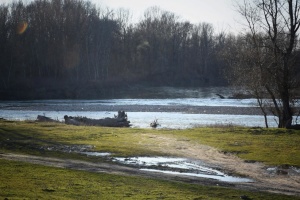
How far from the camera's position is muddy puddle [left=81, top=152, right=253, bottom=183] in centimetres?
1429

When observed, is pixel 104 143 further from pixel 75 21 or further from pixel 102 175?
pixel 75 21

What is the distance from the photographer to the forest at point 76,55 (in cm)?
9081

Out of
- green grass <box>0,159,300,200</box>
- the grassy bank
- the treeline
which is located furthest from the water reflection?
the treeline

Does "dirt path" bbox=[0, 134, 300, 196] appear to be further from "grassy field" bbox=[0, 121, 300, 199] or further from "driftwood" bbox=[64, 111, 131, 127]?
"driftwood" bbox=[64, 111, 131, 127]

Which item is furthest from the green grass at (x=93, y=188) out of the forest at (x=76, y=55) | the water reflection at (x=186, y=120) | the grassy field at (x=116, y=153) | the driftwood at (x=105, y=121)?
the forest at (x=76, y=55)

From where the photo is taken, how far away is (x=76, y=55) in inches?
3944

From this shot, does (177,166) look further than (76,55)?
No

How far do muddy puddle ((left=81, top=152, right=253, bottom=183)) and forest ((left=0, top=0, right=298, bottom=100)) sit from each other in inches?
2512

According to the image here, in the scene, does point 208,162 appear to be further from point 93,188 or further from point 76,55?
point 76,55

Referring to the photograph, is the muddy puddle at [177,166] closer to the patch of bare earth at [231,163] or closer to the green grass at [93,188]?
the patch of bare earth at [231,163]

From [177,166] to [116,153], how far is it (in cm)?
366

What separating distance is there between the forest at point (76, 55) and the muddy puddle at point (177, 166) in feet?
209

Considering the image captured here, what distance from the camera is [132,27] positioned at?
123 metres

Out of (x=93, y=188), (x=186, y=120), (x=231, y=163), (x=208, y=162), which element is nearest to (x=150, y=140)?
(x=208, y=162)
